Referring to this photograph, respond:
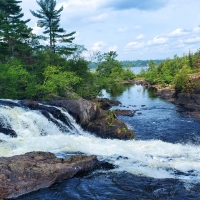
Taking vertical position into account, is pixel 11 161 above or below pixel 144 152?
above

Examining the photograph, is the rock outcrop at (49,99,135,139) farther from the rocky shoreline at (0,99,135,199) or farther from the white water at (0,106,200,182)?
the rocky shoreline at (0,99,135,199)

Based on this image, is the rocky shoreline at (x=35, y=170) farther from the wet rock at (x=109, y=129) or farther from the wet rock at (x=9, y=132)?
the wet rock at (x=109, y=129)

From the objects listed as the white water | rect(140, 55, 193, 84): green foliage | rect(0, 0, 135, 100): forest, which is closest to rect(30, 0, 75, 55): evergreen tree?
rect(0, 0, 135, 100): forest

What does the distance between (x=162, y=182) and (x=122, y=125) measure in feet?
38.9

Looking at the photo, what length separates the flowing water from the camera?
10.9 meters

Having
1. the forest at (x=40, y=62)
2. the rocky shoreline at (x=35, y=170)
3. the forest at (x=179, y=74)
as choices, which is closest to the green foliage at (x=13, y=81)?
the forest at (x=40, y=62)

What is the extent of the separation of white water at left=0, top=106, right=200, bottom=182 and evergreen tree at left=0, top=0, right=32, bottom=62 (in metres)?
16.4

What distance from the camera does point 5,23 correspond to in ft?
114

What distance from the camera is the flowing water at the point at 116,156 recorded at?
35.8 ft

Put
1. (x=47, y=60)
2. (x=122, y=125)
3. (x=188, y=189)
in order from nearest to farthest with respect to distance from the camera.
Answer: (x=188, y=189), (x=122, y=125), (x=47, y=60)

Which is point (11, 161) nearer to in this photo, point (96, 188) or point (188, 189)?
point (96, 188)

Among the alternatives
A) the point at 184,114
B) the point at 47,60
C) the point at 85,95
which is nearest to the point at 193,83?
the point at 184,114

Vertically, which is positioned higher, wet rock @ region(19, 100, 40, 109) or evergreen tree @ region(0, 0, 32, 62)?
evergreen tree @ region(0, 0, 32, 62)

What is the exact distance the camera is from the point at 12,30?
34344 millimetres
